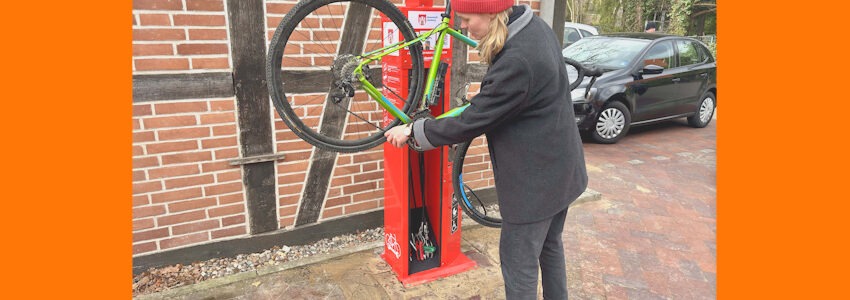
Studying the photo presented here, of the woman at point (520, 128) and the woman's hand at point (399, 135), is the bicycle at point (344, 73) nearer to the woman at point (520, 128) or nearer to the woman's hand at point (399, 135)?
the woman's hand at point (399, 135)

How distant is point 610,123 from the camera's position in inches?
289

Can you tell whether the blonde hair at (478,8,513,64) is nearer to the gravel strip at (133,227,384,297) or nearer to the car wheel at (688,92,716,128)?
the gravel strip at (133,227,384,297)

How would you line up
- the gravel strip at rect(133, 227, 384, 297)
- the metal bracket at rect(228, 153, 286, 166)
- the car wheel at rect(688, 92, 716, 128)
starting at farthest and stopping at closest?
the car wheel at rect(688, 92, 716, 128) < the metal bracket at rect(228, 153, 286, 166) < the gravel strip at rect(133, 227, 384, 297)

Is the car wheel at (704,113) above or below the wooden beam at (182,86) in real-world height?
below

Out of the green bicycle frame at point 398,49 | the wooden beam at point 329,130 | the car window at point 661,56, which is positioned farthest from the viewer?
the car window at point 661,56

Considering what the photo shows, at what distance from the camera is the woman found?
2.07 meters

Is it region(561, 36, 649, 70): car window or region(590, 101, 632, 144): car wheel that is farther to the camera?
region(561, 36, 649, 70): car window

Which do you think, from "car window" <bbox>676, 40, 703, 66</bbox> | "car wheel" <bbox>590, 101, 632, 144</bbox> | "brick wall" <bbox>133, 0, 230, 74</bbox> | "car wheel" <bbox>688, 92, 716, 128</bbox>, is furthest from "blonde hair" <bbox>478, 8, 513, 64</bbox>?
"car wheel" <bbox>688, 92, 716, 128</bbox>

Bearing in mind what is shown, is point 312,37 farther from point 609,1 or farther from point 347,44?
point 609,1

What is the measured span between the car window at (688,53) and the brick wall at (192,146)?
6.28 metres

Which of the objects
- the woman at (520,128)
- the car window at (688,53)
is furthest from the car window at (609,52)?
the woman at (520,128)

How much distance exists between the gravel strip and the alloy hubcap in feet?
14.5

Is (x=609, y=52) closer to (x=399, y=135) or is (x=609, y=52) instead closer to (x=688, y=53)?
(x=688, y=53)

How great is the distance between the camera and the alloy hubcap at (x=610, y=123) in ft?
23.9
